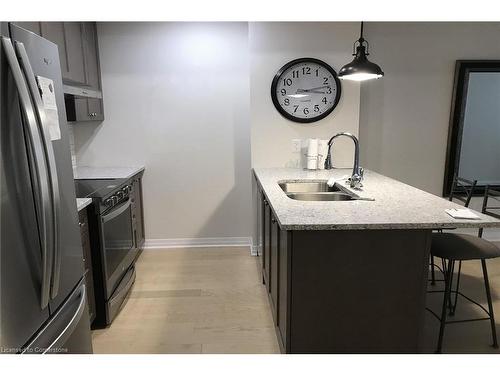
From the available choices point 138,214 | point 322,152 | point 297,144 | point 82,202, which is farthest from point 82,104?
point 322,152

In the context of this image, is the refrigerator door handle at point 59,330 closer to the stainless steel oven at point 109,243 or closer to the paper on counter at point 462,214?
the stainless steel oven at point 109,243

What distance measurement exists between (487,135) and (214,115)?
112 inches

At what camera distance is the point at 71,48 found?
2.78m

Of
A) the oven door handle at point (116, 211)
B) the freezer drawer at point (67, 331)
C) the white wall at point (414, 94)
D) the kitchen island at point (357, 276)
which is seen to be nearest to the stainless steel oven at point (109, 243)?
the oven door handle at point (116, 211)

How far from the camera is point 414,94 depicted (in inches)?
143

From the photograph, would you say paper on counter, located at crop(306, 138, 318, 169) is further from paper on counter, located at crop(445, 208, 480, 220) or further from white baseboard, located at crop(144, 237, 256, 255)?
paper on counter, located at crop(445, 208, 480, 220)

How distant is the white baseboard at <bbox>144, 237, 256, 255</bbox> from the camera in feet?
13.0

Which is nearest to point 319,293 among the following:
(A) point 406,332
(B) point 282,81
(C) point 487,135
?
(A) point 406,332

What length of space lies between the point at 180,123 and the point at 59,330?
2.70m

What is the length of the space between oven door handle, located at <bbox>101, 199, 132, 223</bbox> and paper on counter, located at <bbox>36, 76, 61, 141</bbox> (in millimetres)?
1021

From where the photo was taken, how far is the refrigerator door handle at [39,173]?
108 cm

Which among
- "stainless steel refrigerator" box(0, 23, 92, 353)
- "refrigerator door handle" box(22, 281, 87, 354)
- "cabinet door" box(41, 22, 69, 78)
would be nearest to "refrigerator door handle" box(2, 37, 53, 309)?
"stainless steel refrigerator" box(0, 23, 92, 353)

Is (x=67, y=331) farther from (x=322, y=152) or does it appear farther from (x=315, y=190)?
(x=322, y=152)

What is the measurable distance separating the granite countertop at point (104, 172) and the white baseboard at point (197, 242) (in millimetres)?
856
